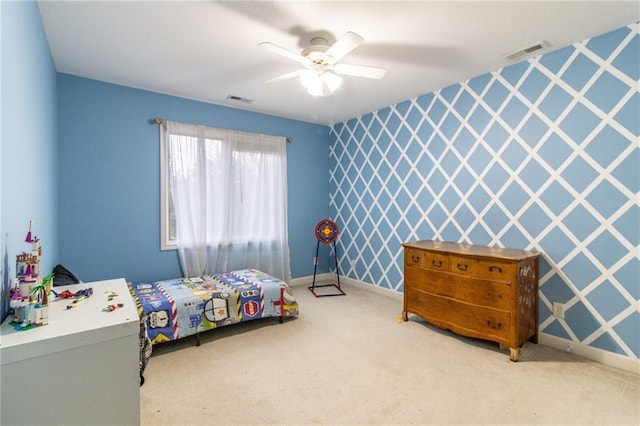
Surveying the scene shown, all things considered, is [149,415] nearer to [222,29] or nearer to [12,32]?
[12,32]

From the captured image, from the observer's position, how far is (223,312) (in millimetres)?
2891

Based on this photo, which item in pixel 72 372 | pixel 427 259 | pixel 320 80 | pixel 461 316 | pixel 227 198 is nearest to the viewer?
pixel 72 372

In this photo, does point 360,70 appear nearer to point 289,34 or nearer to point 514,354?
point 289,34

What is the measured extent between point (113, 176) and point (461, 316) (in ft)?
12.2

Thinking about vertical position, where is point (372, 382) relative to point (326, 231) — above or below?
below

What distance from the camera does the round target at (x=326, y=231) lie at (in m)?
4.50

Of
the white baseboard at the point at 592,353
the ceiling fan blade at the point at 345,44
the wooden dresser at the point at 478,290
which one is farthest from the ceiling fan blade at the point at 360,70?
the white baseboard at the point at 592,353

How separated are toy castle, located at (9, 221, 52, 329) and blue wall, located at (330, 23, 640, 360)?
11.0 feet

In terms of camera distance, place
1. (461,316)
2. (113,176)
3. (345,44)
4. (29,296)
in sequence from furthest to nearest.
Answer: (113,176) → (461,316) → (345,44) → (29,296)

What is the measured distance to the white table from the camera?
3.32 ft

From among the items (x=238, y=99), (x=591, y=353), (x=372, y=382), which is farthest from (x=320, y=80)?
(x=591, y=353)

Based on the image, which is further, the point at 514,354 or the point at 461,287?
the point at 461,287

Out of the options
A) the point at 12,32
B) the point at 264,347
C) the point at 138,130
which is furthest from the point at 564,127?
the point at 138,130

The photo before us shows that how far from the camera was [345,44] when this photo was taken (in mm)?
2053
